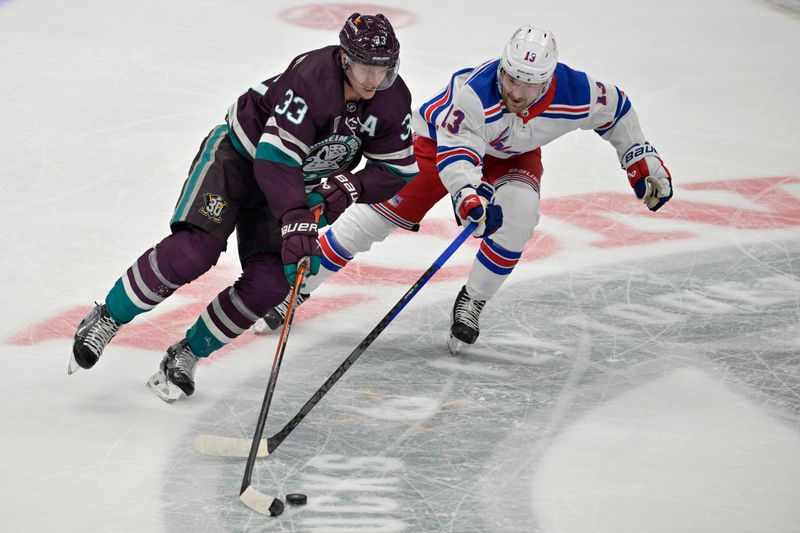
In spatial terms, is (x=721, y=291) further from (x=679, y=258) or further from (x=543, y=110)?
(x=543, y=110)

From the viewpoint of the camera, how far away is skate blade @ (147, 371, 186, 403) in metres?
3.11

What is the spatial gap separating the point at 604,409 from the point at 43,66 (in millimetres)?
3723

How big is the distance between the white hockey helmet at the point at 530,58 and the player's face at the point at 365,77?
0.51 m

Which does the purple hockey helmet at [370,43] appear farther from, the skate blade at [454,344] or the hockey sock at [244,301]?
the skate blade at [454,344]

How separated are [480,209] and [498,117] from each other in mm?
335

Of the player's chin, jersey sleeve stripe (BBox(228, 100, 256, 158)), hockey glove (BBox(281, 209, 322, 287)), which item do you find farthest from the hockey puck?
the player's chin

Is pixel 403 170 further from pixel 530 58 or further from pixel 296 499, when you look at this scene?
pixel 296 499

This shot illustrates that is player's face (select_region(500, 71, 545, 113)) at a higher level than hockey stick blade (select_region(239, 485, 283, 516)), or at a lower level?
higher

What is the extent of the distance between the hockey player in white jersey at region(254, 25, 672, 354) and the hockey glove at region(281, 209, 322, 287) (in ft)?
1.91

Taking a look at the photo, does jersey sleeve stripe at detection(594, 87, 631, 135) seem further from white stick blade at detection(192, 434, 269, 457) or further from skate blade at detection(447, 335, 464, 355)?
white stick blade at detection(192, 434, 269, 457)

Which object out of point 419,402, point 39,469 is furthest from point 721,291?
point 39,469

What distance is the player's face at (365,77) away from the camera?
9.28 feet

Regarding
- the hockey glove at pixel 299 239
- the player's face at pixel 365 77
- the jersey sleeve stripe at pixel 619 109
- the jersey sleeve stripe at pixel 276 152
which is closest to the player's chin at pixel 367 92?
the player's face at pixel 365 77

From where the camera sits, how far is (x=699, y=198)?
482 cm
